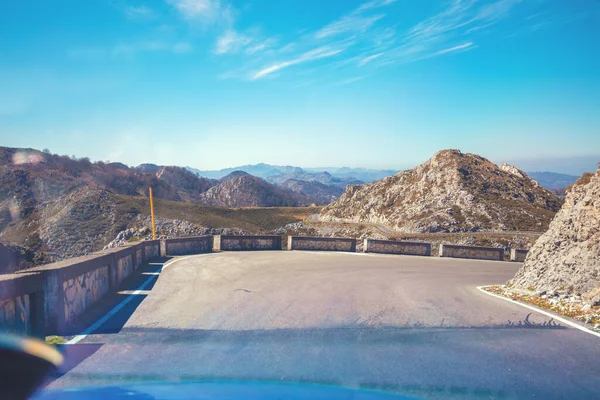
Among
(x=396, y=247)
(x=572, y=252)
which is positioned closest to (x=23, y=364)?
(x=572, y=252)

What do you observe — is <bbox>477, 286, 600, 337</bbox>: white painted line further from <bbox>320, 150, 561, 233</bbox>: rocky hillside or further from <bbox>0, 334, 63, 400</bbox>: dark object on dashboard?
<bbox>320, 150, 561, 233</bbox>: rocky hillside

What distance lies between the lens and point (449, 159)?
7712 cm

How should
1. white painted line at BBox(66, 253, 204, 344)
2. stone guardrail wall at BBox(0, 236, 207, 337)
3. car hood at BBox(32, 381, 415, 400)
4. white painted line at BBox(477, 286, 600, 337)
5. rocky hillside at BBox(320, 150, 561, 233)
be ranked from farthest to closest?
rocky hillside at BBox(320, 150, 561, 233) → white painted line at BBox(477, 286, 600, 337) → white painted line at BBox(66, 253, 204, 344) → stone guardrail wall at BBox(0, 236, 207, 337) → car hood at BBox(32, 381, 415, 400)

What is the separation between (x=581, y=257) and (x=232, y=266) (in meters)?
10.6

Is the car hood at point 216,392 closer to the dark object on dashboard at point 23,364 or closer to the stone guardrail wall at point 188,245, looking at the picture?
the dark object on dashboard at point 23,364

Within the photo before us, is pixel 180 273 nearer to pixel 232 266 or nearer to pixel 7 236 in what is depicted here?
pixel 232 266

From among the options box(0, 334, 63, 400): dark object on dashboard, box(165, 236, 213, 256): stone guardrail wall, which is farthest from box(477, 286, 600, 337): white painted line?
box(165, 236, 213, 256): stone guardrail wall

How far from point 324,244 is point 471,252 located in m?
8.39

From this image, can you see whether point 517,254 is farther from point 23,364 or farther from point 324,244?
point 23,364

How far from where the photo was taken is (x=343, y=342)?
6.36 meters

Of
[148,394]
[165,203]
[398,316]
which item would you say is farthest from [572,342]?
[165,203]

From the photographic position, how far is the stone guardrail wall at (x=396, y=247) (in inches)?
849

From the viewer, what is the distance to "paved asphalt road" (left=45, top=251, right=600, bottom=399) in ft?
16.2

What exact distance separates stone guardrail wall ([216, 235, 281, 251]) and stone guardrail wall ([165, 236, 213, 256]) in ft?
2.16
